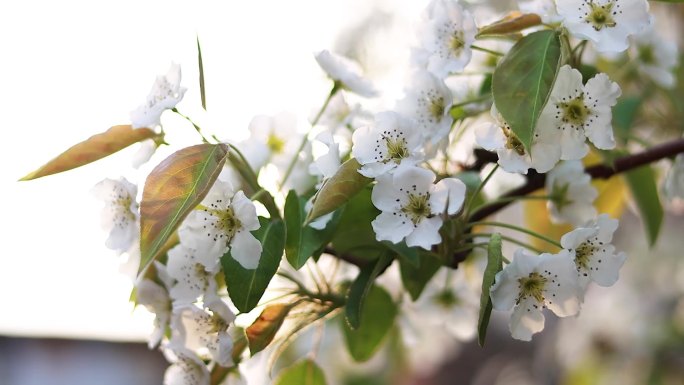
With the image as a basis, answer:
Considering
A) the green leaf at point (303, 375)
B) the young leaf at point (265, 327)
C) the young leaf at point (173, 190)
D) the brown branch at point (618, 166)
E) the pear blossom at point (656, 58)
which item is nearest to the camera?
the young leaf at point (173, 190)

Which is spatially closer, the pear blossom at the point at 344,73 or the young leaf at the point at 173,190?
the young leaf at the point at 173,190

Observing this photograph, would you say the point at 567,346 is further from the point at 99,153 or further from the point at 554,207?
the point at 99,153

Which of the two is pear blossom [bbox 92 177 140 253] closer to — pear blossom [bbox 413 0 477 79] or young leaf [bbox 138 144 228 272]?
young leaf [bbox 138 144 228 272]

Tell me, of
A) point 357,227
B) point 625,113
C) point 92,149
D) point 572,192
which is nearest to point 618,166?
point 572,192

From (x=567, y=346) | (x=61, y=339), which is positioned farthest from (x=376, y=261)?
(x=61, y=339)

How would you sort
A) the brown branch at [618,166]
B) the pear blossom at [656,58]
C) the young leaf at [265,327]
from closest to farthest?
the young leaf at [265,327]
the brown branch at [618,166]
the pear blossom at [656,58]

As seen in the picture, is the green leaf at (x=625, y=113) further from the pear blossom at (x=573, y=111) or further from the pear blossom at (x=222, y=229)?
the pear blossom at (x=222, y=229)

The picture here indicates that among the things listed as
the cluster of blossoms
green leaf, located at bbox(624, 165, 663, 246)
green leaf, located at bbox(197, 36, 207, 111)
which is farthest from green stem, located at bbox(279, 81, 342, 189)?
green leaf, located at bbox(624, 165, 663, 246)

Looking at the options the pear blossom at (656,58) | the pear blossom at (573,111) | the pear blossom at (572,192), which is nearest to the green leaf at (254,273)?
the pear blossom at (573,111)
